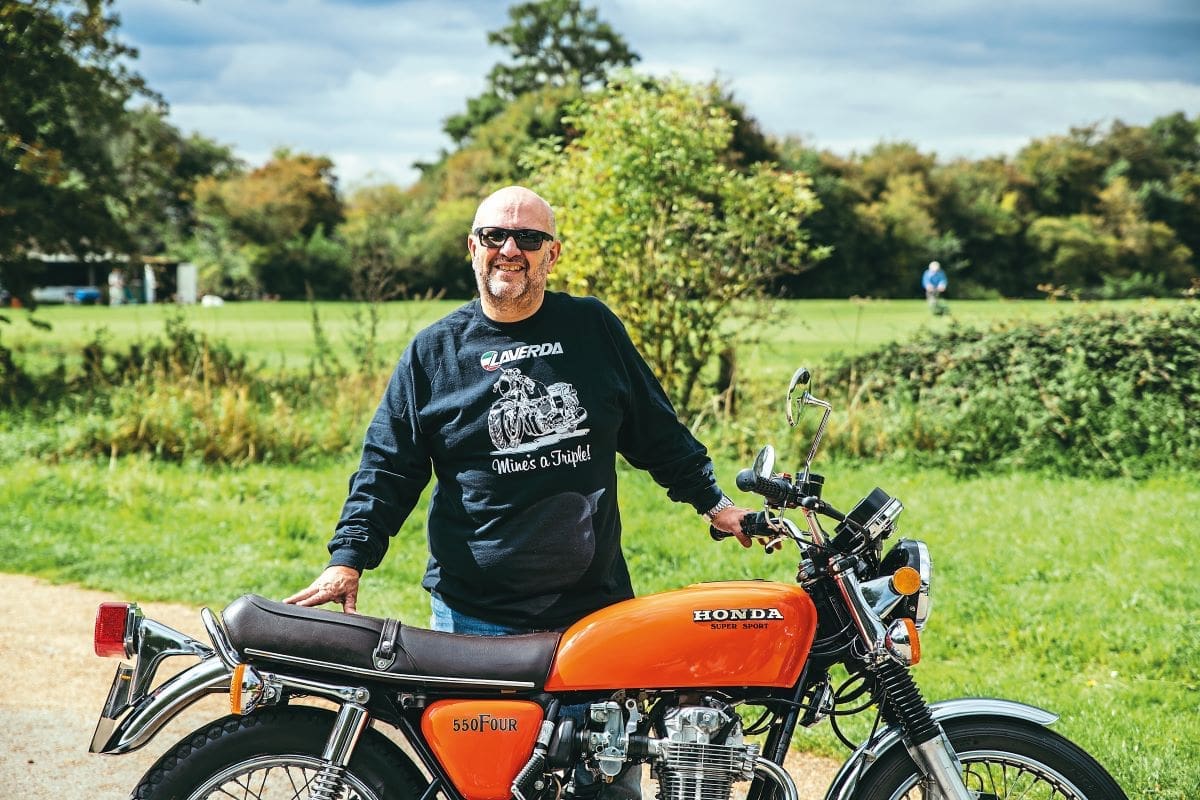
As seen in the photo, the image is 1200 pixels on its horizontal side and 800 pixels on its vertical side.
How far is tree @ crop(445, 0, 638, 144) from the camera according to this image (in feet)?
181

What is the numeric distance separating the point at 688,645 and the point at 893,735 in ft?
1.90

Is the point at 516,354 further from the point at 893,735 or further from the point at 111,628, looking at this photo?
the point at 893,735

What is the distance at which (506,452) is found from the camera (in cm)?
292

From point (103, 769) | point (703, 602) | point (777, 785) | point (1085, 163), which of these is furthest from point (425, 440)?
point (1085, 163)

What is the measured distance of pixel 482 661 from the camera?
258cm

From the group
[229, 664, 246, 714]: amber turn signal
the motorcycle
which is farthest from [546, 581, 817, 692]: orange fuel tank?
[229, 664, 246, 714]: amber turn signal

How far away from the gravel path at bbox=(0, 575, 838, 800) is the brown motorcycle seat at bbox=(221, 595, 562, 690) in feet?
5.07

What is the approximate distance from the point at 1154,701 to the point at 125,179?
13631 millimetres

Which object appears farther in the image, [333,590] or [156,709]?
[333,590]

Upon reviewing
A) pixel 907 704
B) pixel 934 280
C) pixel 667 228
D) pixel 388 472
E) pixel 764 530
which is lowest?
pixel 907 704

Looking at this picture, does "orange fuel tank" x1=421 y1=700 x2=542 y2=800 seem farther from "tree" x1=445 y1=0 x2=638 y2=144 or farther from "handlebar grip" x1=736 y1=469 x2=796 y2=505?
"tree" x1=445 y1=0 x2=638 y2=144

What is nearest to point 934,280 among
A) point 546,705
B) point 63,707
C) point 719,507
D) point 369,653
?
point 63,707

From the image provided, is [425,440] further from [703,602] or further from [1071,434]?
[1071,434]

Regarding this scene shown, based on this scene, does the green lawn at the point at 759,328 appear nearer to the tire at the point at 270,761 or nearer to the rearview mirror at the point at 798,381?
the rearview mirror at the point at 798,381
